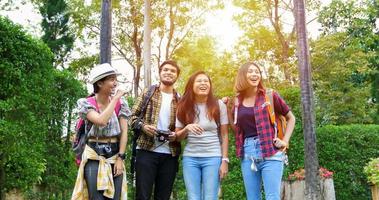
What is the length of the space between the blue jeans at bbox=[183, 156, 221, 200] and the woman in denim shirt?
0.25 metres

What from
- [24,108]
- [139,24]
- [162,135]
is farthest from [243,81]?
[139,24]

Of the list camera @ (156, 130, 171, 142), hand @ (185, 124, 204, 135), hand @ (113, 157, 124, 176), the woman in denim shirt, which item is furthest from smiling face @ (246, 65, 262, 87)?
hand @ (113, 157, 124, 176)

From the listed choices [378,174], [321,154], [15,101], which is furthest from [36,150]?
[321,154]

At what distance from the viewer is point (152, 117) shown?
4.00 metres

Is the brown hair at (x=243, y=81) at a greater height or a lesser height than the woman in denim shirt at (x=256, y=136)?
greater

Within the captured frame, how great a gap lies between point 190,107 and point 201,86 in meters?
0.21

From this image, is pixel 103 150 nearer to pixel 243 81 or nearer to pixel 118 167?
pixel 118 167

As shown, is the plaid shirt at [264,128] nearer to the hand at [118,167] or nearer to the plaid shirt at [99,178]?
the hand at [118,167]

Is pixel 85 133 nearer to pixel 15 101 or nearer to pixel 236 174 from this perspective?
pixel 15 101

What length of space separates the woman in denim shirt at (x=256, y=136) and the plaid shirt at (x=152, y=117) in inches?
22.4

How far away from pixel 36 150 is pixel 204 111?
370 centimetres

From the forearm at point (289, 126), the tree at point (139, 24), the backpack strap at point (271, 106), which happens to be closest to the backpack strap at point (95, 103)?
the backpack strap at point (271, 106)

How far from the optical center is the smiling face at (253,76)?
3.79 metres

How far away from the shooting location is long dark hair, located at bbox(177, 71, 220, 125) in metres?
3.84
